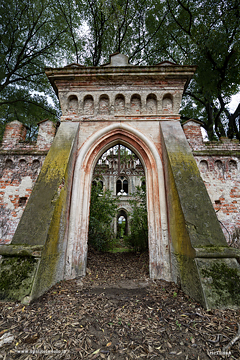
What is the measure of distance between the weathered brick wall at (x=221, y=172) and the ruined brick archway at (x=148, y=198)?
198cm

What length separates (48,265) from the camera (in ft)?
10.7

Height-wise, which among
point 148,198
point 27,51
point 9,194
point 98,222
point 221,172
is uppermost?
point 27,51

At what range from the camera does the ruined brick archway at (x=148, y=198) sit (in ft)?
13.6

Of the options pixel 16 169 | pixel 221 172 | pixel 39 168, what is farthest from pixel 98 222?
pixel 221 172

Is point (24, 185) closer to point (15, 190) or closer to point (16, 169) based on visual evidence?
point (15, 190)

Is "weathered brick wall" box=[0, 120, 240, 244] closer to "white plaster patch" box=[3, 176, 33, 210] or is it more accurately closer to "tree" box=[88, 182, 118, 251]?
"white plaster patch" box=[3, 176, 33, 210]

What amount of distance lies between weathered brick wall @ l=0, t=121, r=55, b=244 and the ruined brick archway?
2.07 meters

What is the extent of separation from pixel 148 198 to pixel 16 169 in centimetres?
453

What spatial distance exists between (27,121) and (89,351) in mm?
15160

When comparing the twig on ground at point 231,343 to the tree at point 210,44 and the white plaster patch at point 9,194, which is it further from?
the tree at point 210,44

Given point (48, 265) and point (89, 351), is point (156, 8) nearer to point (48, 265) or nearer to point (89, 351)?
point (48, 265)

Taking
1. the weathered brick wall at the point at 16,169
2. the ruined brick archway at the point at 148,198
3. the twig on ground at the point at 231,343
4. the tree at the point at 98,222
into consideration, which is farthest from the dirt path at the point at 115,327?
the tree at the point at 98,222

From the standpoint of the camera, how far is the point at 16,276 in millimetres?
2805

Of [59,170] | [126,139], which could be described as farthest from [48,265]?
[126,139]
